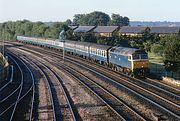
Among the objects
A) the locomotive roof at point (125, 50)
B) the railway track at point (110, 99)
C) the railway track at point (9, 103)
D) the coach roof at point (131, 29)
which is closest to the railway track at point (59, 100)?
the railway track at point (110, 99)

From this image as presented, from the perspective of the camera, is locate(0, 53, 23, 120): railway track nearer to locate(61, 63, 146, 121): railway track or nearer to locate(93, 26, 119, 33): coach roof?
locate(61, 63, 146, 121): railway track

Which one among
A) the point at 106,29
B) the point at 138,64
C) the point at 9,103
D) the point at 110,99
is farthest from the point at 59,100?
the point at 106,29

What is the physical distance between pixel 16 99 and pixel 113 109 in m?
8.83

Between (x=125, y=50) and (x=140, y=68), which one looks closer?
(x=140, y=68)

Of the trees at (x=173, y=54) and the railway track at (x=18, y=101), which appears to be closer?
the railway track at (x=18, y=101)

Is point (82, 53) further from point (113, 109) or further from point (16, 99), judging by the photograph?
point (113, 109)

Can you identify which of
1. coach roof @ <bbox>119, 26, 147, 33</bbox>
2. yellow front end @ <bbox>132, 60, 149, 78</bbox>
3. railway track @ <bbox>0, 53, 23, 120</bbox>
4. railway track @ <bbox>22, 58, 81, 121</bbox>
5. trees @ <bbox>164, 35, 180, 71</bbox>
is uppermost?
coach roof @ <bbox>119, 26, 147, 33</bbox>

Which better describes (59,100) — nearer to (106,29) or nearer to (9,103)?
(9,103)

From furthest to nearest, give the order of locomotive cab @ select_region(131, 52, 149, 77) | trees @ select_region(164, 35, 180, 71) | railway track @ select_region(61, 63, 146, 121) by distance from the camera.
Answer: locomotive cab @ select_region(131, 52, 149, 77) → trees @ select_region(164, 35, 180, 71) → railway track @ select_region(61, 63, 146, 121)

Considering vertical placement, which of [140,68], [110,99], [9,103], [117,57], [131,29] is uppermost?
[131,29]

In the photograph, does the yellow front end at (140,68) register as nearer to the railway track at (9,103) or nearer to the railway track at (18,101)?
the railway track at (18,101)

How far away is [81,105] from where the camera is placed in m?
24.8

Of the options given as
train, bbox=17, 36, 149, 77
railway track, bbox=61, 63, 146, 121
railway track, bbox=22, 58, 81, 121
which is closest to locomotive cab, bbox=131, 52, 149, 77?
train, bbox=17, 36, 149, 77

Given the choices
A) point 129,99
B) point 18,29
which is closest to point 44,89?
point 129,99
